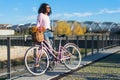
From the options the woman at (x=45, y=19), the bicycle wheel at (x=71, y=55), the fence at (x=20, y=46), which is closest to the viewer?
the fence at (x=20, y=46)

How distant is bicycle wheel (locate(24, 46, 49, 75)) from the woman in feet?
1.55

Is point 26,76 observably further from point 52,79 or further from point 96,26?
point 96,26

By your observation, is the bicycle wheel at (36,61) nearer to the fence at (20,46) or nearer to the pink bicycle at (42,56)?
the pink bicycle at (42,56)

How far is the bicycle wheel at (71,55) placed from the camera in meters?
10.3

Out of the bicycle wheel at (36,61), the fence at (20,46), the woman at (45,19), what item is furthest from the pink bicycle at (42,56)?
the fence at (20,46)

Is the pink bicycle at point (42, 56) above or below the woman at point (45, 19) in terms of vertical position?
below

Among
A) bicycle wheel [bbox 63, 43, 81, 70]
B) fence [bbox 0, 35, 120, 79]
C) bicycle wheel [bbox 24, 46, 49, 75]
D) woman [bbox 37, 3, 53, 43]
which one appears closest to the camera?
fence [bbox 0, 35, 120, 79]

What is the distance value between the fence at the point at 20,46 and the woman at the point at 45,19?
896 millimetres

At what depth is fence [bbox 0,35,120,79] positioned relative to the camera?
348 inches

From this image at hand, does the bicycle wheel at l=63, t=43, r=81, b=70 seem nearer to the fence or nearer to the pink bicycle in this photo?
the pink bicycle

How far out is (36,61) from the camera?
933 centimetres

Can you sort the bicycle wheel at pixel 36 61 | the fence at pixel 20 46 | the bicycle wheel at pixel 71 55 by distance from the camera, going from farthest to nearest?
the bicycle wheel at pixel 71 55 < the bicycle wheel at pixel 36 61 < the fence at pixel 20 46

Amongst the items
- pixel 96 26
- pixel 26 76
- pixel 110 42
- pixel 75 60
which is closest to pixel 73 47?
pixel 75 60

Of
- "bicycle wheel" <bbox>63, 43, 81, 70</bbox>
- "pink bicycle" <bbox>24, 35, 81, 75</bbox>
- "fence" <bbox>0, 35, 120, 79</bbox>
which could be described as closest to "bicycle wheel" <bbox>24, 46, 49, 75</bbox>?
"pink bicycle" <bbox>24, 35, 81, 75</bbox>
